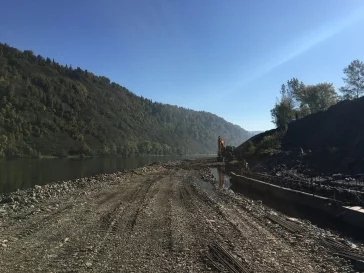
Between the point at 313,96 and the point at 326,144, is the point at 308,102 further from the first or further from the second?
the point at 326,144

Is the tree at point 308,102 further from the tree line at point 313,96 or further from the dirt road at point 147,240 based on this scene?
the dirt road at point 147,240

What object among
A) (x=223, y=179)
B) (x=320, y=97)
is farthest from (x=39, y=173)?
(x=320, y=97)

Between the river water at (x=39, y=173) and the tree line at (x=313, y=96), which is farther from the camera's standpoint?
the tree line at (x=313, y=96)

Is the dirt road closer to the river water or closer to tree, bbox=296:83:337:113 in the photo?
the river water

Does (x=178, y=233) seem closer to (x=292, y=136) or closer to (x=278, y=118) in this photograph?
(x=292, y=136)

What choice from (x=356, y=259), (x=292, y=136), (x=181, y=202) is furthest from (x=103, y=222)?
(x=292, y=136)

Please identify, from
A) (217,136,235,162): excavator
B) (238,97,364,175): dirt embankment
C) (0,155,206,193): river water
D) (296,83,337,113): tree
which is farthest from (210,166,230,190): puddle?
(296,83,337,113): tree

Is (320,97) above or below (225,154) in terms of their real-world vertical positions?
above

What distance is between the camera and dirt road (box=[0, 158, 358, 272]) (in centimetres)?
1069

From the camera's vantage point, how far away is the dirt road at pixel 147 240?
10.7 metres

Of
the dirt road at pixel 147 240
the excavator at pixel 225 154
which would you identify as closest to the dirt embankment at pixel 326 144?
the excavator at pixel 225 154

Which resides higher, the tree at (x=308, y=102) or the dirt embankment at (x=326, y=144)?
the tree at (x=308, y=102)

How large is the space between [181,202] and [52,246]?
12.4m

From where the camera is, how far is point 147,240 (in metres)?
13.4
